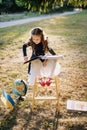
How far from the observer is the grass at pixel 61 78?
4.65m

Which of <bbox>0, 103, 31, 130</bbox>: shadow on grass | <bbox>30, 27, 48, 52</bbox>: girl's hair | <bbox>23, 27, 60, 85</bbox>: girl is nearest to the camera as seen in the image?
<bbox>0, 103, 31, 130</bbox>: shadow on grass

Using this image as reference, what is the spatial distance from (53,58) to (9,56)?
15.0ft

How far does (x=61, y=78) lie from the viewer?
6.77 meters

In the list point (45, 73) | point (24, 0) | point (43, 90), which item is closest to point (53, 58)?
point (45, 73)

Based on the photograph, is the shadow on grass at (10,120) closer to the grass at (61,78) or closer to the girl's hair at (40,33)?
the grass at (61,78)

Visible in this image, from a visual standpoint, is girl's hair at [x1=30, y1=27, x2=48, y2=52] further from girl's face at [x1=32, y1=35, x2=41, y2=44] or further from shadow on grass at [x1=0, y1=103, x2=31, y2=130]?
shadow on grass at [x1=0, y1=103, x2=31, y2=130]

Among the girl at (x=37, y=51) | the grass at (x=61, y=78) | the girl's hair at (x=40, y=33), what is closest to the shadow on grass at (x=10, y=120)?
the grass at (x=61, y=78)

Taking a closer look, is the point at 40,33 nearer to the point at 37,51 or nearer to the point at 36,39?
the point at 36,39

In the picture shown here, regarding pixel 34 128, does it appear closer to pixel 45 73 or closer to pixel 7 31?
pixel 45 73

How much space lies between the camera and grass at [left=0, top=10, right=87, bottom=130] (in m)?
4.65

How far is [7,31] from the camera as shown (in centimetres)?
1362

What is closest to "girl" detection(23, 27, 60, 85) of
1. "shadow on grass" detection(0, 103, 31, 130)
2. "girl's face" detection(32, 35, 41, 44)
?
"girl's face" detection(32, 35, 41, 44)

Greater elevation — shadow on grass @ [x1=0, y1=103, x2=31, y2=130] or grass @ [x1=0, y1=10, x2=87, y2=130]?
shadow on grass @ [x1=0, y1=103, x2=31, y2=130]

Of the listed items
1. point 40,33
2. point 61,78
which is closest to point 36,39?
point 40,33
